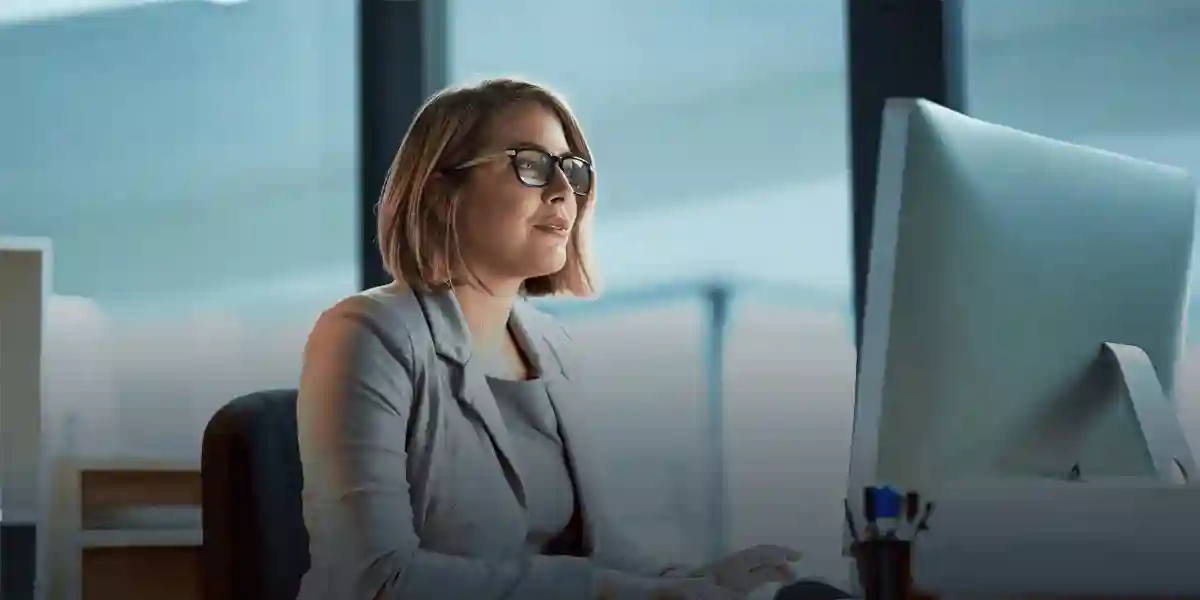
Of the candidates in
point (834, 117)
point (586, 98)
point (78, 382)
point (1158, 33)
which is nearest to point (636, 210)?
point (586, 98)

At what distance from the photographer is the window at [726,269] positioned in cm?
178

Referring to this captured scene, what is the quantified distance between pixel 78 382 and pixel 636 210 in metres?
0.90

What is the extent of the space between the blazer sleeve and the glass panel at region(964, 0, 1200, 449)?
88 cm

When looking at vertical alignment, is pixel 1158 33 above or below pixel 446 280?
above

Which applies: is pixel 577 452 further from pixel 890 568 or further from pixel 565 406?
pixel 890 568

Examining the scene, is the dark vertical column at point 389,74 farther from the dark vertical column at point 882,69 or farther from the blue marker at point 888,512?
the blue marker at point 888,512

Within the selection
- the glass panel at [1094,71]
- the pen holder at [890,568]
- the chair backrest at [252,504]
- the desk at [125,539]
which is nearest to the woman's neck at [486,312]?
the chair backrest at [252,504]

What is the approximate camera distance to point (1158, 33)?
67.9 inches

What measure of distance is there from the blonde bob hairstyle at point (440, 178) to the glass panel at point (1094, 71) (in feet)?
1.91

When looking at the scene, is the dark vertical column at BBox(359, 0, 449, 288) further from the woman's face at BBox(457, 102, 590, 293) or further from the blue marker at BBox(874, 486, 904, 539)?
the blue marker at BBox(874, 486, 904, 539)

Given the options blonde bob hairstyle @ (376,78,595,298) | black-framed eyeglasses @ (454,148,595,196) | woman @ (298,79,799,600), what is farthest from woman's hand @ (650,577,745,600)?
black-framed eyeglasses @ (454,148,595,196)

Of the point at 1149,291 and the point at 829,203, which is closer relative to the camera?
the point at 1149,291

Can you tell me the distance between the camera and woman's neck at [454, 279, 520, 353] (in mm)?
1654

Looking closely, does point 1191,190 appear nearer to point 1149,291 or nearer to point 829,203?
point 1149,291
